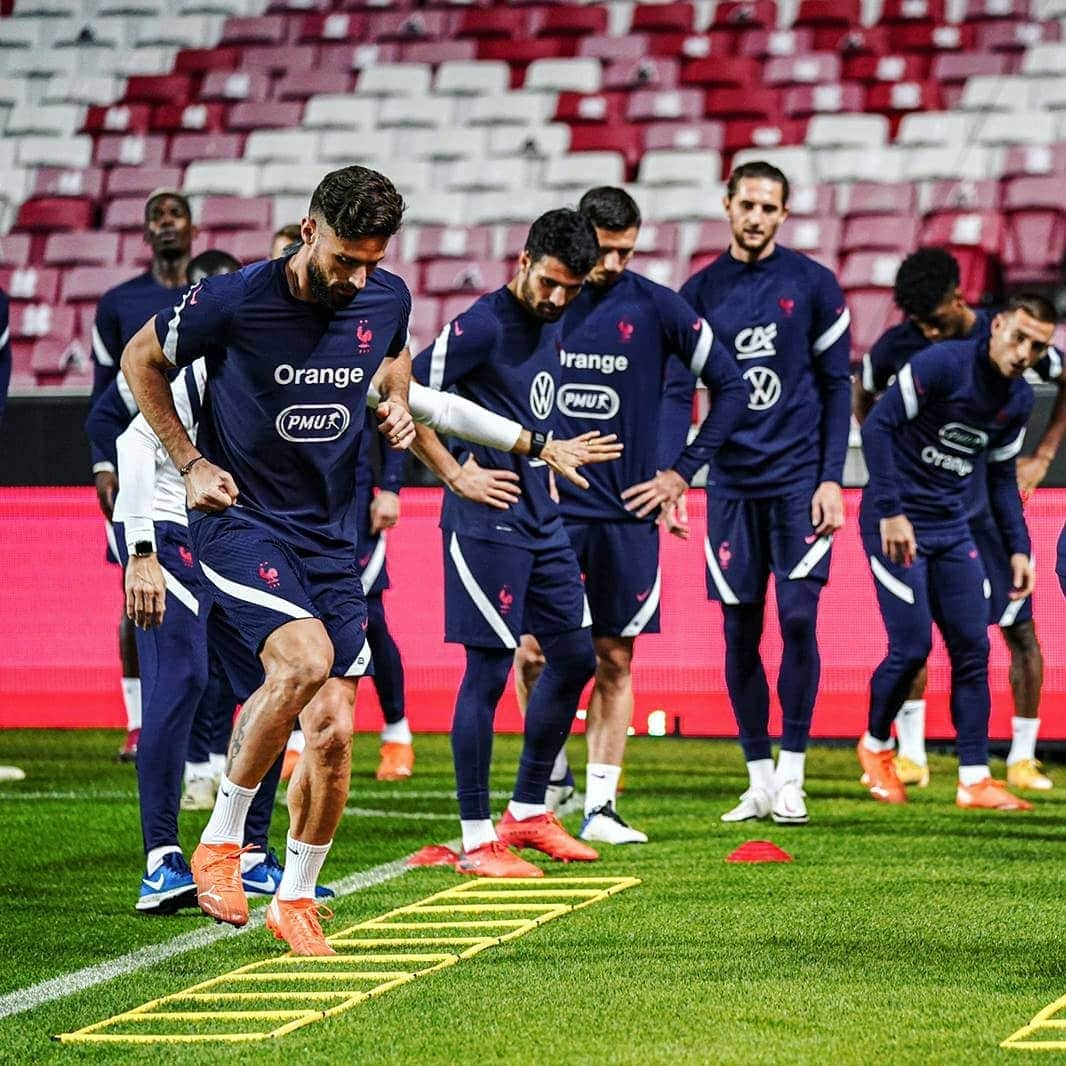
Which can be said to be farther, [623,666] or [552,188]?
[552,188]

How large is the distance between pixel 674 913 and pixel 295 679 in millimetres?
1362

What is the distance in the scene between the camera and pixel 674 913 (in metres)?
5.35

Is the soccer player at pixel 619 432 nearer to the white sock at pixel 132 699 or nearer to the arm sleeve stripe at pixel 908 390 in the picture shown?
the arm sleeve stripe at pixel 908 390

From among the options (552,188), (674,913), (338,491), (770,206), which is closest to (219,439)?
(338,491)

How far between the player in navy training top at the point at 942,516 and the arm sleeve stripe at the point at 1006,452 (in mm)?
33

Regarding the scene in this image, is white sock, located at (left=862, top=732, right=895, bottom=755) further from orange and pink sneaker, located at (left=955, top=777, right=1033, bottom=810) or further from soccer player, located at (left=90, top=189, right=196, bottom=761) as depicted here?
soccer player, located at (left=90, top=189, right=196, bottom=761)

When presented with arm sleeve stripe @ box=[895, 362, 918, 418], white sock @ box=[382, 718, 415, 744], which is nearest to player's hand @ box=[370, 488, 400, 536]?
white sock @ box=[382, 718, 415, 744]

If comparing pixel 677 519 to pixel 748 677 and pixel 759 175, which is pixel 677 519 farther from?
pixel 759 175

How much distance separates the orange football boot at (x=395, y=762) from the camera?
8461 mm

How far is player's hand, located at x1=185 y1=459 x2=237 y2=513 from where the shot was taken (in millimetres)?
4608

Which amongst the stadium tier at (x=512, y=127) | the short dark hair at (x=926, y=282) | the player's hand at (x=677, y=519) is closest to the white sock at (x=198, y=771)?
the player's hand at (x=677, y=519)

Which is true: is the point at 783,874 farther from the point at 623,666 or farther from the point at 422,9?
the point at 422,9

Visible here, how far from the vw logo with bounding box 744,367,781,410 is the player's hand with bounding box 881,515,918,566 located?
635mm

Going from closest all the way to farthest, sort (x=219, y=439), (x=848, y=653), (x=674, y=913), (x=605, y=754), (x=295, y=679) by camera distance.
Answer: (x=295, y=679)
(x=219, y=439)
(x=674, y=913)
(x=605, y=754)
(x=848, y=653)
